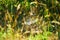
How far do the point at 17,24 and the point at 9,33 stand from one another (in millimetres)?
431

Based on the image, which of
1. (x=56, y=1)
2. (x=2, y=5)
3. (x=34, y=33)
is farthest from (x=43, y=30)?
(x=2, y=5)

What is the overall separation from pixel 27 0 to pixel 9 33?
0.72m

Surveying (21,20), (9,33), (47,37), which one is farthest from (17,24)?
(47,37)

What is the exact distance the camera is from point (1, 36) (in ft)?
11.8

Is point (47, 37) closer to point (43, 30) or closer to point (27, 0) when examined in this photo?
point (43, 30)

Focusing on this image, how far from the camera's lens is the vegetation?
11.4 ft

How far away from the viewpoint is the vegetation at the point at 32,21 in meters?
3.48

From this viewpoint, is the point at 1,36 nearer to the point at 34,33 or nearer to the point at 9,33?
the point at 9,33

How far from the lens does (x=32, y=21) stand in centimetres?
365

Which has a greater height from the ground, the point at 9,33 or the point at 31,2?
the point at 31,2

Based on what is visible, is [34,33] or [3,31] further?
[3,31]

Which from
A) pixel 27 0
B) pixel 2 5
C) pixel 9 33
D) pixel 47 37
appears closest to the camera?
pixel 47 37

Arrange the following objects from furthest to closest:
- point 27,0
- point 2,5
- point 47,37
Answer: point 2,5 → point 27,0 → point 47,37

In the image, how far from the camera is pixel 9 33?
3.54 metres
